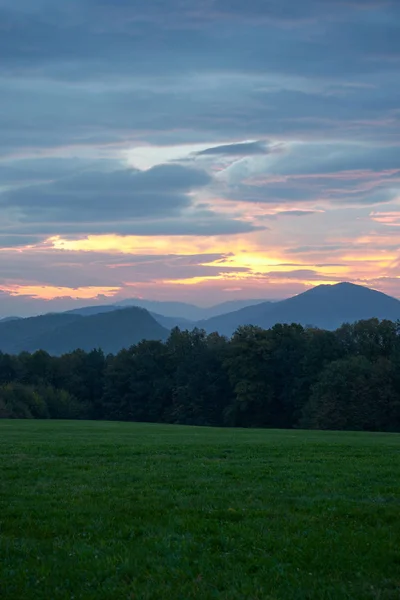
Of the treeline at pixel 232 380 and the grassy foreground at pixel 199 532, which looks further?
the treeline at pixel 232 380

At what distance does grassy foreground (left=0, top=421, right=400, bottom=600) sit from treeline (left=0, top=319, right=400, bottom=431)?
2232 inches

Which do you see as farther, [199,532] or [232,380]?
[232,380]

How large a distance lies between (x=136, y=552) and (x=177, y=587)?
1.23 m

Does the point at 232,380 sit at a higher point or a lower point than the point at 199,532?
lower

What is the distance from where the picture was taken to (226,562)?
8609mm

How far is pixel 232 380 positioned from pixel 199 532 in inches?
2953

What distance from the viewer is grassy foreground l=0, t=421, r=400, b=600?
7949 millimetres

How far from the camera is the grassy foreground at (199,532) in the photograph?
26.1 feet

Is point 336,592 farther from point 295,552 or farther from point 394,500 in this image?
point 394,500

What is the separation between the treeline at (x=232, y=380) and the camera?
7106cm

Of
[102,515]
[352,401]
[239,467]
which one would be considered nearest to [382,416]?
[352,401]

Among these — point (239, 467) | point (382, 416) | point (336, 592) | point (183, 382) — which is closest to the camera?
point (336, 592)

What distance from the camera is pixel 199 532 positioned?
9875mm

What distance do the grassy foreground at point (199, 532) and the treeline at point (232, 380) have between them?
5668 cm
